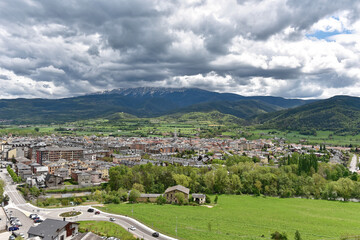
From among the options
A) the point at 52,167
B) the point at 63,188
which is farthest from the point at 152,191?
the point at 52,167

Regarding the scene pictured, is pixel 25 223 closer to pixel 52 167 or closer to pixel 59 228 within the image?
pixel 59 228

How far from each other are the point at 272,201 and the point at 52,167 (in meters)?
78.1

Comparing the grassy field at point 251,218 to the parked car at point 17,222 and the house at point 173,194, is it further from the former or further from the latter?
the parked car at point 17,222

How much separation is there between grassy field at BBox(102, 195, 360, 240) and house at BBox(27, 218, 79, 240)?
43.5 ft

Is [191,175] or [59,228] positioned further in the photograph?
[191,175]

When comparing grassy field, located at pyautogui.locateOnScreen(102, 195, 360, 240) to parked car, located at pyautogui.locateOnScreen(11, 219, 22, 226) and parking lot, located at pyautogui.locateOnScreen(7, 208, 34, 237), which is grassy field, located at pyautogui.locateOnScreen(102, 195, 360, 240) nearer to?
parking lot, located at pyautogui.locateOnScreen(7, 208, 34, 237)

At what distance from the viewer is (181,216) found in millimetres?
54312

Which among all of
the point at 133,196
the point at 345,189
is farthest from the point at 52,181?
the point at 345,189

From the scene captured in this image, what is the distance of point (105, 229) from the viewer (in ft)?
148

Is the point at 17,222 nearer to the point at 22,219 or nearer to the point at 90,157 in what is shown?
the point at 22,219

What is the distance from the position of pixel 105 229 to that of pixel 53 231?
8214mm

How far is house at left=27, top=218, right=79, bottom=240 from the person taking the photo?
3956 centimetres

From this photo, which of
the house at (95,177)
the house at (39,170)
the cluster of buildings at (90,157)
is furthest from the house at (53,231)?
the house at (39,170)

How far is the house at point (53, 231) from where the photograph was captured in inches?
1558
